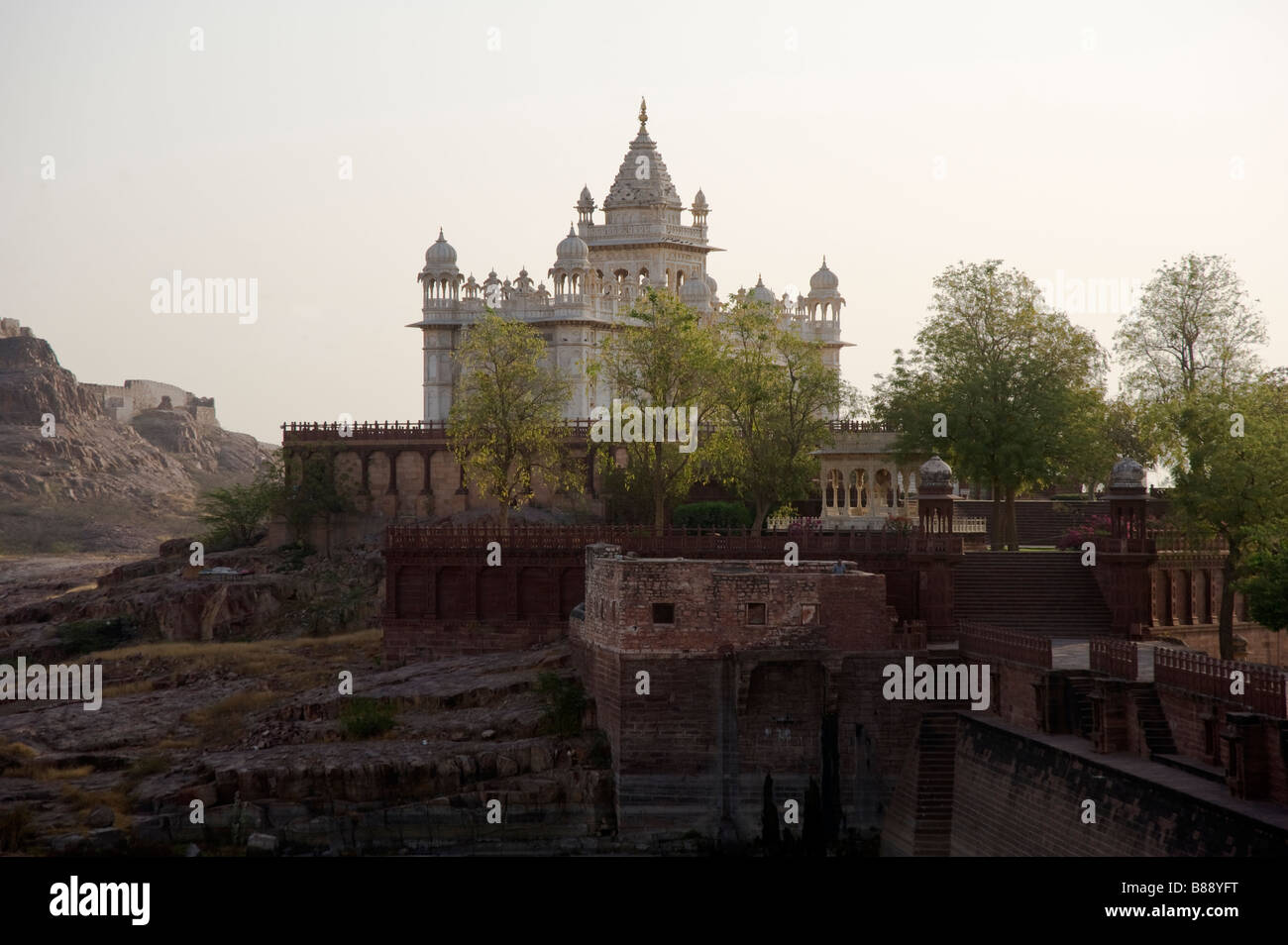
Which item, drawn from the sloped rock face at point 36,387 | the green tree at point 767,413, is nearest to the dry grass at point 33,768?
the green tree at point 767,413

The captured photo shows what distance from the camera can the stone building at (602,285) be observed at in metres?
91.9

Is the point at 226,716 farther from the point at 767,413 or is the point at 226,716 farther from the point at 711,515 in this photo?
A: the point at 767,413

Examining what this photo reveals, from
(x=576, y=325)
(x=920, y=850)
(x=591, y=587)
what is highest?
(x=576, y=325)

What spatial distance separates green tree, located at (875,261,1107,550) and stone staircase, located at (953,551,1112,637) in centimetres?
767

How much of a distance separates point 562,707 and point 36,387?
12462 centimetres

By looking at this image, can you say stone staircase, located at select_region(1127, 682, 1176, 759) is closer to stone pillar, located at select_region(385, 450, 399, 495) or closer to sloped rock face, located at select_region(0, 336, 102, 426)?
stone pillar, located at select_region(385, 450, 399, 495)

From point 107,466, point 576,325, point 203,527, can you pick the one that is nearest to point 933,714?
point 576,325

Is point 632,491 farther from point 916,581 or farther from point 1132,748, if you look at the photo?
point 1132,748

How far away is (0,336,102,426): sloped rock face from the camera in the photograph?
6196 inches

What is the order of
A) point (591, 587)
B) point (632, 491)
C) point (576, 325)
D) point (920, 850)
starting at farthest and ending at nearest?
point (576, 325) → point (632, 491) → point (591, 587) → point (920, 850)

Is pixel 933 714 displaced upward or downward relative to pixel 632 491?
downward

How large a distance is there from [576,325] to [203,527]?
61.5m

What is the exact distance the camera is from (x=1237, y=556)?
157ft

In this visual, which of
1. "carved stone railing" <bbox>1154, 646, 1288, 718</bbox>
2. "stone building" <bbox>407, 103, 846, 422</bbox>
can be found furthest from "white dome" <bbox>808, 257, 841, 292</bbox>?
"carved stone railing" <bbox>1154, 646, 1288, 718</bbox>
